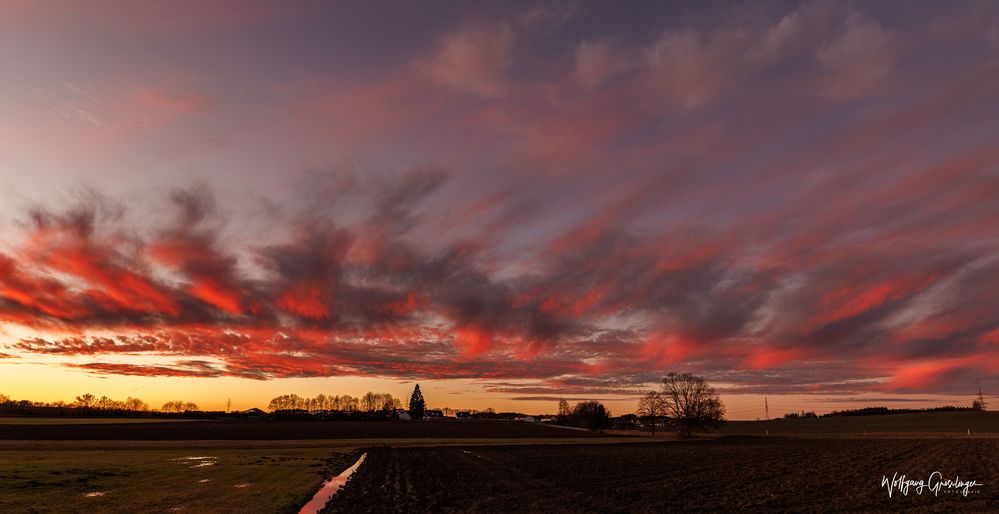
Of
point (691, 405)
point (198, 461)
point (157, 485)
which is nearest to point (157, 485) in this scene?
point (157, 485)

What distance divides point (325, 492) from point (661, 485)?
21988 millimetres

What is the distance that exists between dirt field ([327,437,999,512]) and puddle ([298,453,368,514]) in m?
0.80

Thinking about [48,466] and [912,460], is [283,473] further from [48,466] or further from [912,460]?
[912,460]

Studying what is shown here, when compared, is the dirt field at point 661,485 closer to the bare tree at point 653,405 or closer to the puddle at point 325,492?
the puddle at point 325,492

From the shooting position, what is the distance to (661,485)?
37969 mm

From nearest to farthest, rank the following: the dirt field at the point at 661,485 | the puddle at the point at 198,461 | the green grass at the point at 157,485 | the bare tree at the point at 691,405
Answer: the dirt field at the point at 661,485, the green grass at the point at 157,485, the puddle at the point at 198,461, the bare tree at the point at 691,405

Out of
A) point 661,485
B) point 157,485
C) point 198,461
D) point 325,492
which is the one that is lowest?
point 198,461

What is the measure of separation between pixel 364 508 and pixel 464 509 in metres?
5.43

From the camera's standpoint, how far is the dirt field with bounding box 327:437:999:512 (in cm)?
2922

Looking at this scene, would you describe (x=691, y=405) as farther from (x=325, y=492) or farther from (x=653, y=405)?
(x=325, y=492)

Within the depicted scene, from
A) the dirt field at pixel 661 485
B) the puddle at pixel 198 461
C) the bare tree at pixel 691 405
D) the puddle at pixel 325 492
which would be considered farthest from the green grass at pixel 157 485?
the bare tree at pixel 691 405

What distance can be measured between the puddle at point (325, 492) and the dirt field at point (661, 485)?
80cm

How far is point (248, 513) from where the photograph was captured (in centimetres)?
2828

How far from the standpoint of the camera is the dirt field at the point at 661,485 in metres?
29.2
